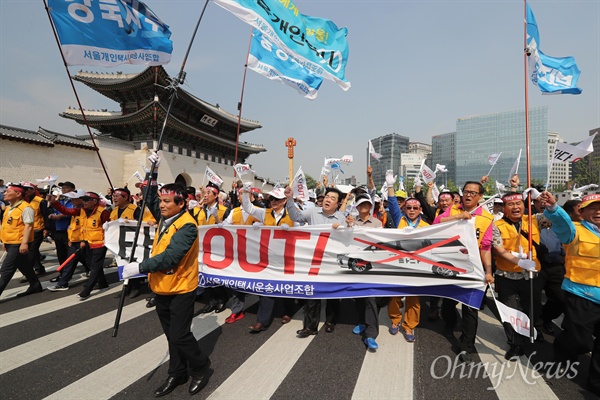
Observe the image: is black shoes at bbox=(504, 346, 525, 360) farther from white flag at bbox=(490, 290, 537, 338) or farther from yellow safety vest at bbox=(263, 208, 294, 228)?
yellow safety vest at bbox=(263, 208, 294, 228)

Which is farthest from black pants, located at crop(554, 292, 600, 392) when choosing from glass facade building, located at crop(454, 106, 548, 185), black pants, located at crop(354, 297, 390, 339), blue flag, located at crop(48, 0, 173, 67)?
glass facade building, located at crop(454, 106, 548, 185)

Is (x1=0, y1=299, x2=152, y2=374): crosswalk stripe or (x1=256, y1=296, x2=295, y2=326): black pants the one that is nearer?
(x1=0, y1=299, x2=152, y2=374): crosswalk stripe

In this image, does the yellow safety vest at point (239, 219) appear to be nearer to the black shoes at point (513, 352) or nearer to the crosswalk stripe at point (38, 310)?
the crosswalk stripe at point (38, 310)

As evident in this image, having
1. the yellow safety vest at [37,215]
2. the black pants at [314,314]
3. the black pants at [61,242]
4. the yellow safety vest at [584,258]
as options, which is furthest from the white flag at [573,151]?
the black pants at [61,242]

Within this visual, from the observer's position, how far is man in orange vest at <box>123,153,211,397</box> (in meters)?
2.58

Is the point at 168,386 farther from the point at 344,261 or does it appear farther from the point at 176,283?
the point at 344,261

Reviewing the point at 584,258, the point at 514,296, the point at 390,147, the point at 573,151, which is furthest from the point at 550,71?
the point at 390,147

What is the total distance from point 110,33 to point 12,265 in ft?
13.7

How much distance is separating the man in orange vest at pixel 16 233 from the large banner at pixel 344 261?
3.12m

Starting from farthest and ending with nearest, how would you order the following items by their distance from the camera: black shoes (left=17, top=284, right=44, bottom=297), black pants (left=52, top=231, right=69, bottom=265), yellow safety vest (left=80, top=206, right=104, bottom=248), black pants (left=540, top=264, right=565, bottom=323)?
black pants (left=52, top=231, right=69, bottom=265) < yellow safety vest (left=80, top=206, right=104, bottom=248) < black shoes (left=17, top=284, right=44, bottom=297) < black pants (left=540, top=264, right=565, bottom=323)

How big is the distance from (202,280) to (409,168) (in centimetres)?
6128

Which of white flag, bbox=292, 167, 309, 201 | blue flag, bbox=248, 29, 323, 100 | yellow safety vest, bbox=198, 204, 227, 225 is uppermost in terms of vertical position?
blue flag, bbox=248, 29, 323, 100

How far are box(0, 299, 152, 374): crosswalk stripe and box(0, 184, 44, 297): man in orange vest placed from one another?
6.61 feet

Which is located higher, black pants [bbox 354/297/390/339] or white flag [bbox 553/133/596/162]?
white flag [bbox 553/133/596/162]
